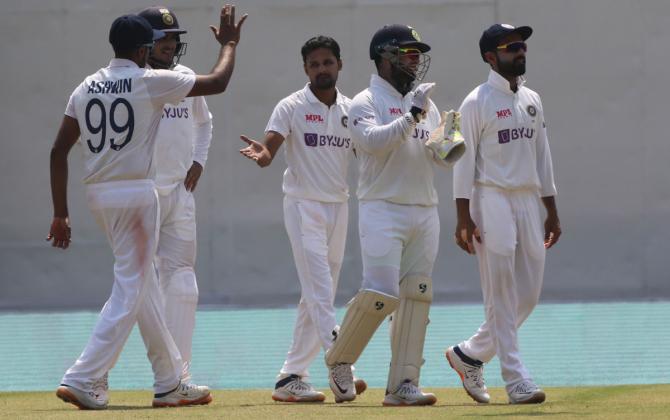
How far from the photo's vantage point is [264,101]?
514 inches

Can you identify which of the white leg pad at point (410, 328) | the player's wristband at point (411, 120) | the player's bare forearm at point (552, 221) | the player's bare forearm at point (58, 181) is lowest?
the white leg pad at point (410, 328)

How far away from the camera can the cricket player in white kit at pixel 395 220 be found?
6980mm

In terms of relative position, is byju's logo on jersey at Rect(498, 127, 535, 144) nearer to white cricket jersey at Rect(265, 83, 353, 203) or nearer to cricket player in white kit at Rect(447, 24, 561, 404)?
cricket player in white kit at Rect(447, 24, 561, 404)

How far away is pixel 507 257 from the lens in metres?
7.27

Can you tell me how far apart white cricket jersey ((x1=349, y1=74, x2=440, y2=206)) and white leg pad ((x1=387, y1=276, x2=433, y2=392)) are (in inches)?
15.8

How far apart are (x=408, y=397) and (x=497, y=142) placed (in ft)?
4.36

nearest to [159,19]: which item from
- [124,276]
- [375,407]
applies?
[124,276]

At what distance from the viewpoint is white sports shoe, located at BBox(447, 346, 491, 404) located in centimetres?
757

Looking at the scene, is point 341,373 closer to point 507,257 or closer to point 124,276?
point 507,257

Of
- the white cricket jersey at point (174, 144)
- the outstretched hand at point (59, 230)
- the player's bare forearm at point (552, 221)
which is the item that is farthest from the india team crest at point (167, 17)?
the player's bare forearm at point (552, 221)

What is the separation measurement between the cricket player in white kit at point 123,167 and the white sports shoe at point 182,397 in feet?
0.83

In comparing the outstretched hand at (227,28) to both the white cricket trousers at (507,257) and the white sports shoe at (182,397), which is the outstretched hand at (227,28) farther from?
the white sports shoe at (182,397)

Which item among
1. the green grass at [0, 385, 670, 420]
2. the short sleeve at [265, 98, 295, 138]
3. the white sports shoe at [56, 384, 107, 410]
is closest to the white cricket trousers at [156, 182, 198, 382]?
the green grass at [0, 385, 670, 420]

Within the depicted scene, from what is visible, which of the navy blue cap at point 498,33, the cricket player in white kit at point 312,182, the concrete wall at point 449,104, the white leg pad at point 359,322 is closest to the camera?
the white leg pad at point 359,322
